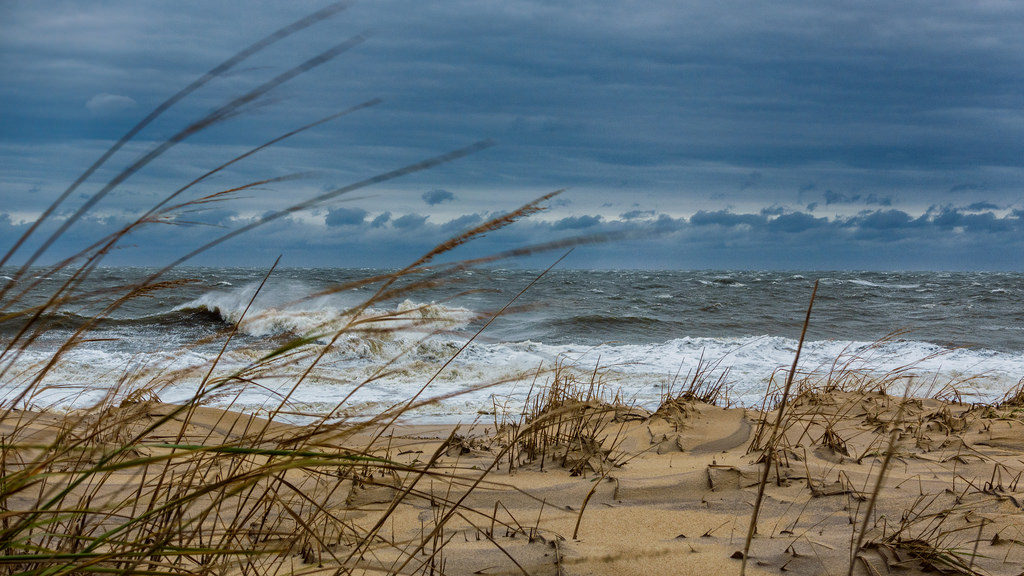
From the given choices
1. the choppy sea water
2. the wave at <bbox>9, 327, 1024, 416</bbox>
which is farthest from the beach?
the wave at <bbox>9, 327, 1024, 416</bbox>

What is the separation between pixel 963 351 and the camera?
383 inches

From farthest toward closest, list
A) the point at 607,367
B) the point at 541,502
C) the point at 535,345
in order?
the point at 535,345, the point at 607,367, the point at 541,502

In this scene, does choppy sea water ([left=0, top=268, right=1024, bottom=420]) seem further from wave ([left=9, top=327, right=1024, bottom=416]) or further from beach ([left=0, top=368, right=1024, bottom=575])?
beach ([left=0, top=368, right=1024, bottom=575])

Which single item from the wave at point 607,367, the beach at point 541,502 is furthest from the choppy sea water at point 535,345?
the beach at point 541,502

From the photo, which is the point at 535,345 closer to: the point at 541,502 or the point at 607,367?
the point at 607,367

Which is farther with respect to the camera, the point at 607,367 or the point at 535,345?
the point at 535,345

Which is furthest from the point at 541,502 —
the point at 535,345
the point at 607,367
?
the point at 535,345

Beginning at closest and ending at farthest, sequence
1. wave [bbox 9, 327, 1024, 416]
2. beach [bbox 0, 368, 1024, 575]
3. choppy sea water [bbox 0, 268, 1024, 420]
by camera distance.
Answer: beach [bbox 0, 368, 1024, 575]
choppy sea water [bbox 0, 268, 1024, 420]
wave [bbox 9, 327, 1024, 416]

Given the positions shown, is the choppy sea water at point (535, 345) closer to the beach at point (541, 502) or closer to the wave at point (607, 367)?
the wave at point (607, 367)

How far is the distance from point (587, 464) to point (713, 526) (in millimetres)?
746

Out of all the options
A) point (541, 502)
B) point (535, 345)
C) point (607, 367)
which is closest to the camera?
point (541, 502)

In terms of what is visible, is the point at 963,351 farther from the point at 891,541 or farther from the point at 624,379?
the point at 891,541

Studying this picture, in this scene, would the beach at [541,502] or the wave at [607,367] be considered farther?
the wave at [607,367]

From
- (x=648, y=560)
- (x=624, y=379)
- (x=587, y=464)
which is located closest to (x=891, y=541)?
(x=648, y=560)
